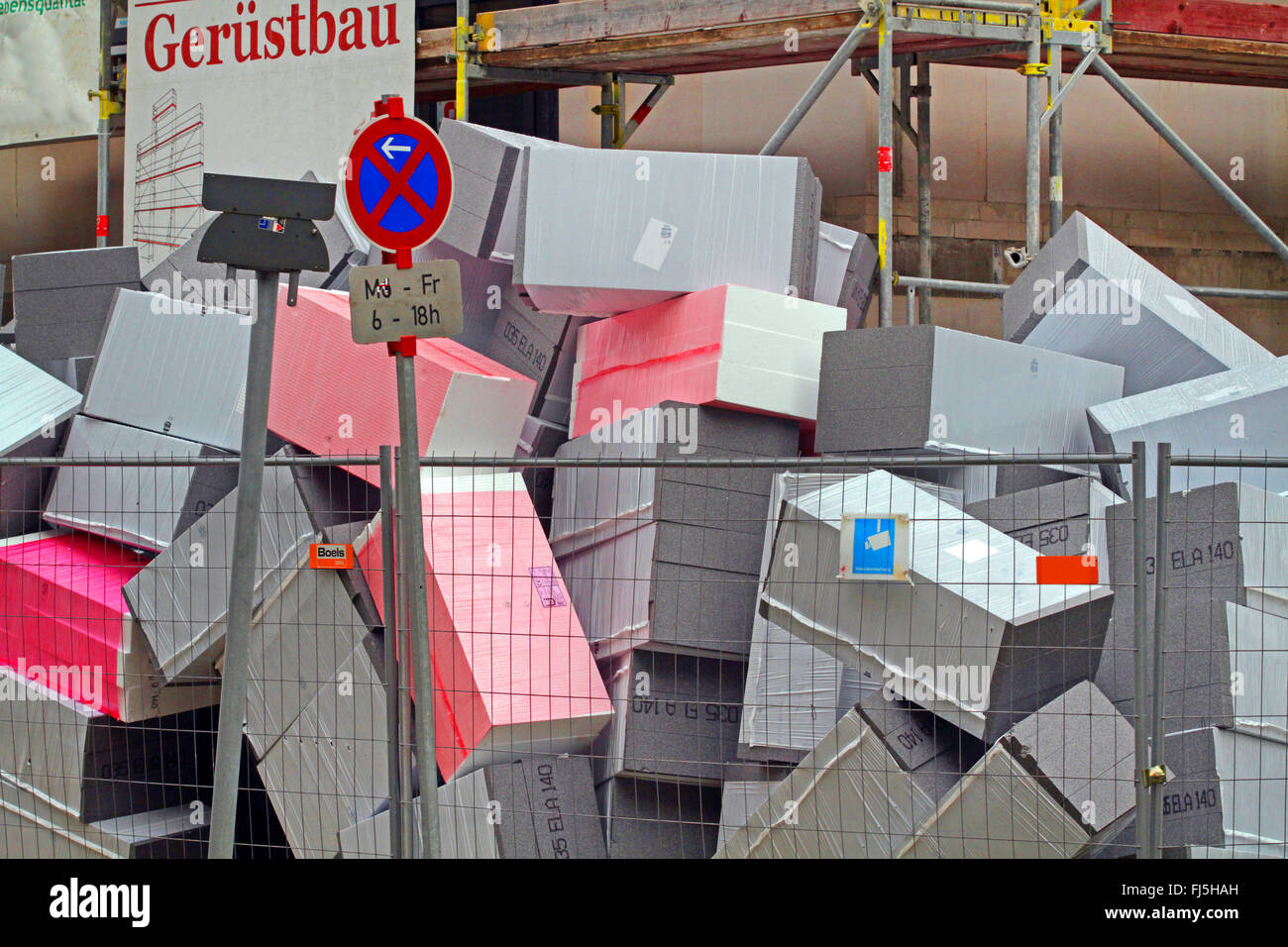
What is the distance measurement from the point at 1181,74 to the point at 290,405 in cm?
765

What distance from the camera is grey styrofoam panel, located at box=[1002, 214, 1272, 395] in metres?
5.67

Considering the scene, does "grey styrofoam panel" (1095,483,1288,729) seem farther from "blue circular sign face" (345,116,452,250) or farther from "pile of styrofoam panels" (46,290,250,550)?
"pile of styrofoam panels" (46,290,250,550)

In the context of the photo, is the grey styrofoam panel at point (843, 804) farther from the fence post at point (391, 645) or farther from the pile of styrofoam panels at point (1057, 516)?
the fence post at point (391, 645)

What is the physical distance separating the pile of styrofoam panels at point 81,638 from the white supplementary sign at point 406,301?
7.03 feet

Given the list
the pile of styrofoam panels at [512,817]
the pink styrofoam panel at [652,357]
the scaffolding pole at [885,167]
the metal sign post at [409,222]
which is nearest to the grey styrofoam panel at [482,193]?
the pink styrofoam panel at [652,357]

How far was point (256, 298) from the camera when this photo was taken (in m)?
3.23

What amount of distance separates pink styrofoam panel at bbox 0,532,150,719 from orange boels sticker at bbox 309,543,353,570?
1006 millimetres

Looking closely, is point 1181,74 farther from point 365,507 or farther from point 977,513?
point 365,507

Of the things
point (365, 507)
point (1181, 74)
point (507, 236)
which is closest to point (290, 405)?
point (365, 507)

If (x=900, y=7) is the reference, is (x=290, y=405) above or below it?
below

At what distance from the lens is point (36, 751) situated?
4.93 metres

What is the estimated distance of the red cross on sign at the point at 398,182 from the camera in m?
3.51
